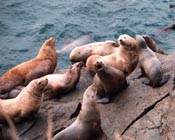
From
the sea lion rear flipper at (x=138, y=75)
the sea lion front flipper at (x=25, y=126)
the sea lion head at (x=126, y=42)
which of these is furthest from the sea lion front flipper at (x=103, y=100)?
the sea lion head at (x=126, y=42)

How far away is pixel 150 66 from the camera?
685 centimetres

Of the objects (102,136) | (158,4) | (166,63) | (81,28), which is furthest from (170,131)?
(158,4)

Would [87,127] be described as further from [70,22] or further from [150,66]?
[70,22]

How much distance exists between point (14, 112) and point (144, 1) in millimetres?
7687

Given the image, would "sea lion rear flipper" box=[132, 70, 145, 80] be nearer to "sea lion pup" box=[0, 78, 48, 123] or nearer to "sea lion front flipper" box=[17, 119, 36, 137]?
"sea lion pup" box=[0, 78, 48, 123]

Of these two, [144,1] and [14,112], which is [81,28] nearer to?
[144,1]

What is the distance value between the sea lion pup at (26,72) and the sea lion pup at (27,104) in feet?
2.74

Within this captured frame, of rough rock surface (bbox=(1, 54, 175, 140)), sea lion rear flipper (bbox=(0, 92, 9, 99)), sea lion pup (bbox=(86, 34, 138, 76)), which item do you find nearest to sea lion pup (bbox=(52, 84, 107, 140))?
rough rock surface (bbox=(1, 54, 175, 140))

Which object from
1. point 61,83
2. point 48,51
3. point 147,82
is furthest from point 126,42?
point 48,51

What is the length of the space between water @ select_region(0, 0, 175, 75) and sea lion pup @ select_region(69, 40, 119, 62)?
0.98 m

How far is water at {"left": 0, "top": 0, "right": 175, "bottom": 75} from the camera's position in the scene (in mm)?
10203

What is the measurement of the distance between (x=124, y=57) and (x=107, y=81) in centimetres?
110

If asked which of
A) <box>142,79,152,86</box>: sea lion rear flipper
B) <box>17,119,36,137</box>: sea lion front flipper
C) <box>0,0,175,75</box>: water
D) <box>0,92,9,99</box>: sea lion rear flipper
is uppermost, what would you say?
<box>142,79,152,86</box>: sea lion rear flipper

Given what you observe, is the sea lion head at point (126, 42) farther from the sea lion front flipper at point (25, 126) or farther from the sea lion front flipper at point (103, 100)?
the sea lion front flipper at point (25, 126)
